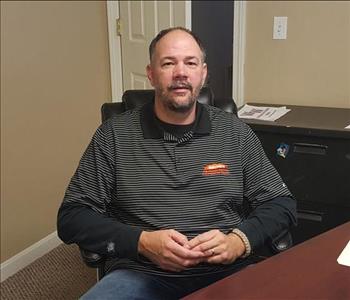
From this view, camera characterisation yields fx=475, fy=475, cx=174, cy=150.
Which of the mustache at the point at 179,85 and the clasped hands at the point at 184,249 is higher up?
the mustache at the point at 179,85

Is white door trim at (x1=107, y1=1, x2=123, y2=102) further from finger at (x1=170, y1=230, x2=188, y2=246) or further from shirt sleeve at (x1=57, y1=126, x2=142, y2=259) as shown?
finger at (x1=170, y1=230, x2=188, y2=246)

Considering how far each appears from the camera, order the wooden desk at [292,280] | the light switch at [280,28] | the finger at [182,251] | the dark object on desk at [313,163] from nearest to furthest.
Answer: the wooden desk at [292,280], the finger at [182,251], the dark object on desk at [313,163], the light switch at [280,28]

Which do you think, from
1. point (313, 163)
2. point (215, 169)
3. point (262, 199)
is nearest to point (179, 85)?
point (215, 169)

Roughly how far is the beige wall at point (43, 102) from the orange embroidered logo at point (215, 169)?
1.33 m

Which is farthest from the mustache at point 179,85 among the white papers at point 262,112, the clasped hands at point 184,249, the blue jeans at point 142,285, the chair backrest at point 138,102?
the white papers at point 262,112

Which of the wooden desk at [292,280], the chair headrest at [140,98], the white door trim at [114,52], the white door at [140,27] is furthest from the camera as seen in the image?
the white door trim at [114,52]

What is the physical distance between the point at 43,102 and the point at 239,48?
118 centimetres

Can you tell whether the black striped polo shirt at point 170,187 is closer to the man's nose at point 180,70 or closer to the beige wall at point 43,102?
the man's nose at point 180,70

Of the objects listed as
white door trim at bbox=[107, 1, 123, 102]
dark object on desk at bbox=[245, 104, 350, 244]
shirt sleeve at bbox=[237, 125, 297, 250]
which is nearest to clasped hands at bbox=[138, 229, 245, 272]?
shirt sleeve at bbox=[237, 125, 297, 250]

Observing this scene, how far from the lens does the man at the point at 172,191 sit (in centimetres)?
141

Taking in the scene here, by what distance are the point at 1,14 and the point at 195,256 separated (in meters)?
1.69

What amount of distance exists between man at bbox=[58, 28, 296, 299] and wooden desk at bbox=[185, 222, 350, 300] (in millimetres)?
288

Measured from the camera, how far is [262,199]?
1.60 meters

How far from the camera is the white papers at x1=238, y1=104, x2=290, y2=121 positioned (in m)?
2.46
